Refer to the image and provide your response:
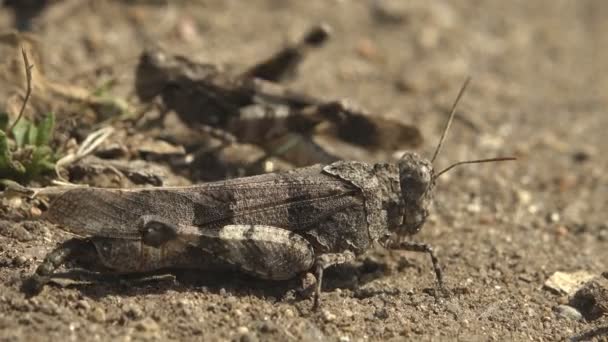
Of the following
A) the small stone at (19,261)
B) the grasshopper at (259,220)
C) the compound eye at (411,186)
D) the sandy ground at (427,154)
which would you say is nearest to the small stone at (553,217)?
the sandy ground at (427,154)

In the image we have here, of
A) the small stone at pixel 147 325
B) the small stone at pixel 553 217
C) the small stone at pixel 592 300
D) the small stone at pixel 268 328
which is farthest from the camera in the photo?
the small stone at pixel 553 217

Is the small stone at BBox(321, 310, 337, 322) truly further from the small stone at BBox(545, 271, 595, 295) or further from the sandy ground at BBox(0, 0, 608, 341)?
the small stone at BBox(545, 271, 595, 295)

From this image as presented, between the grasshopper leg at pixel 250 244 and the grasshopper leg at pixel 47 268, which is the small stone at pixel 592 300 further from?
the grasshopper leg at pixel 47 268

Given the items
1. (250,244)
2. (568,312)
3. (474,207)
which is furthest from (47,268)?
(474,207)

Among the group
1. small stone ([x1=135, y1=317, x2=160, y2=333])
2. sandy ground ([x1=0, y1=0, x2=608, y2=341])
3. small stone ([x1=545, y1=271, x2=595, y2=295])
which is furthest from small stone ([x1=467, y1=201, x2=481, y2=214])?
small stone ([x1=135, y1=317, x2=160, y2=333])

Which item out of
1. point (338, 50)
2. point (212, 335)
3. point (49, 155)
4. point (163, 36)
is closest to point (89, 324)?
point (212, 335)

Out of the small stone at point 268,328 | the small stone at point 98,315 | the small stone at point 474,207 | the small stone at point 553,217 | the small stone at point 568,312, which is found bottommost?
the small stone at point 98,315
